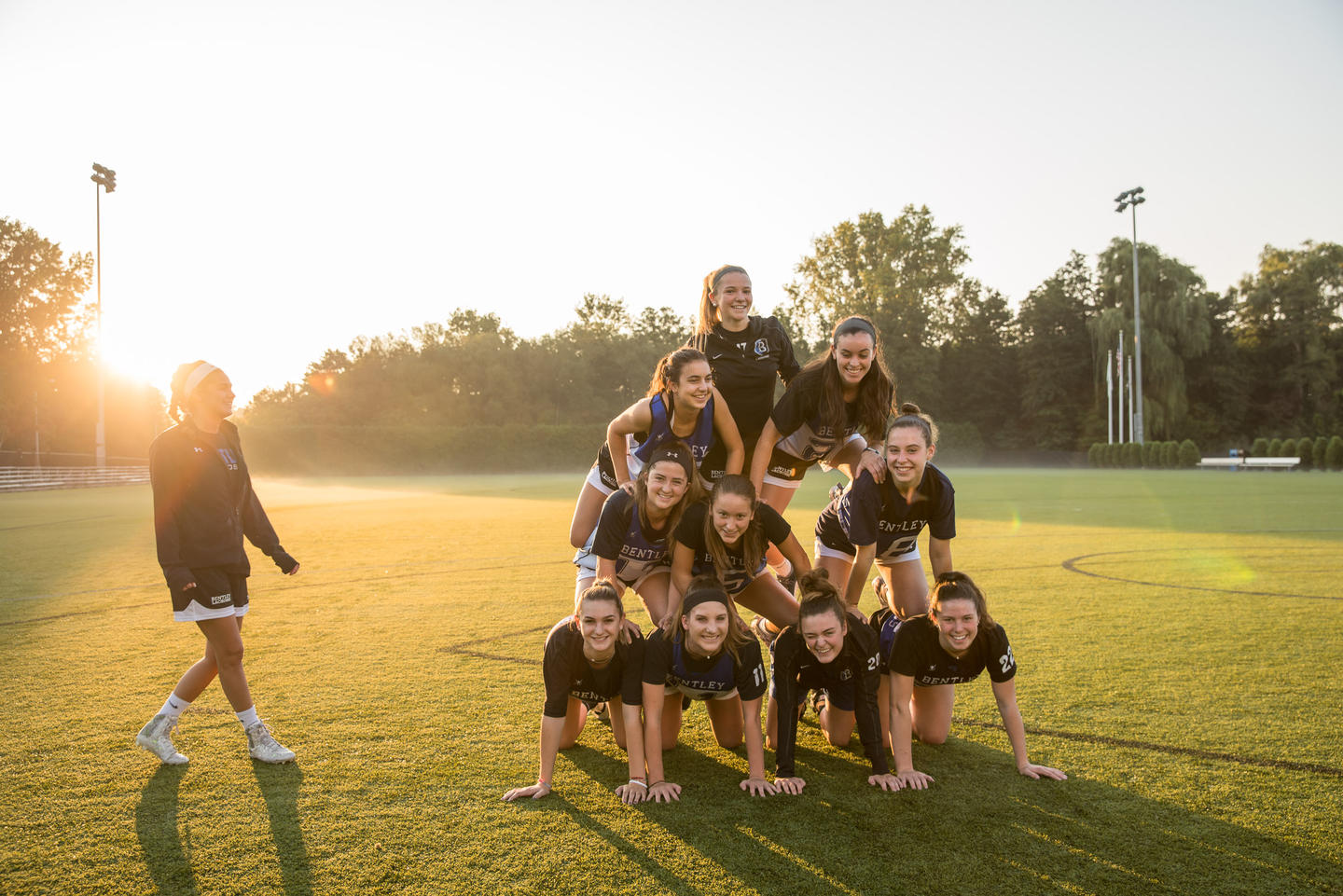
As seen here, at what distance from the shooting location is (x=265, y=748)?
415 centimetres

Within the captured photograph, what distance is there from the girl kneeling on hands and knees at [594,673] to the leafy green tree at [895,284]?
5026 cm

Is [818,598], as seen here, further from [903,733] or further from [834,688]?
[903,733]

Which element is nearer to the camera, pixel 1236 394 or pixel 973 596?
pixel 973 596

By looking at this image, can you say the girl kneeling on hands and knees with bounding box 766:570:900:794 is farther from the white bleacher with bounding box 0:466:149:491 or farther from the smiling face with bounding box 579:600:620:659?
the white bleacher with bounding box 0:466:149:491

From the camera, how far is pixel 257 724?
423 cm

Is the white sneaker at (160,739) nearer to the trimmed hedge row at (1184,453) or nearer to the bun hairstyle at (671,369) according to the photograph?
the bun hairstyle at (671,369)

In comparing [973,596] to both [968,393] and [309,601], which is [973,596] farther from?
[968,393]

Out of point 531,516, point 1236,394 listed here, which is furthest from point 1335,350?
point 531,516

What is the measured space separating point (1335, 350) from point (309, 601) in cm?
6066

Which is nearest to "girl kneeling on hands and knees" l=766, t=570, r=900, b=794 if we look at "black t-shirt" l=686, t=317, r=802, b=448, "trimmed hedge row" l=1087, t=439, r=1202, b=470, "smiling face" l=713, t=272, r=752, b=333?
"black t-shirt" l=686, t=317, r=802, b=448

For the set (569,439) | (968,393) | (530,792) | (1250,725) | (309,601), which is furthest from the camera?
(968,393)

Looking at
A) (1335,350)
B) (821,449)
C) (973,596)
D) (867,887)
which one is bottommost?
(867,887)

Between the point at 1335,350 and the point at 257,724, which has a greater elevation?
the point at 1335,350

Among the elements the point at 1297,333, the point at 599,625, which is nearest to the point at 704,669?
the point at 599,625
